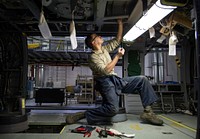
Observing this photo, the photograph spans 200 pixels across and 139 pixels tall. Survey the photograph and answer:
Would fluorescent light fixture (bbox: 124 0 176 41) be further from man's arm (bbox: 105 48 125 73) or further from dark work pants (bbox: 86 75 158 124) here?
dark work pants (bbox: 86 75 158 124)

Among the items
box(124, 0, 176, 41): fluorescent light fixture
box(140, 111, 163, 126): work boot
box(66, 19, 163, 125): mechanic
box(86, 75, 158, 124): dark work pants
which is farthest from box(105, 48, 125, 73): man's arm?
box(140, 111, 163, 126): work boot

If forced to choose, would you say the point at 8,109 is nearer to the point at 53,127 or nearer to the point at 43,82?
the point at 53,127

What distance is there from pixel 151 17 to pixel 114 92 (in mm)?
1133

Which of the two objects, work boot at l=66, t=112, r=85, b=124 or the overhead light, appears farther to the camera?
work boot at l=66, t=112, r=85, b=124

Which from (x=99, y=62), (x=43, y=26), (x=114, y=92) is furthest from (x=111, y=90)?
(x=43, y=26)

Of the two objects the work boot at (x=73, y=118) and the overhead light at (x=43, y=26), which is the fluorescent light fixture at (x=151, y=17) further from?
the work boot at (x=73, y=118)

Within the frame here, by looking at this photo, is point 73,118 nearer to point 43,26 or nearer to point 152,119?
point 152,119

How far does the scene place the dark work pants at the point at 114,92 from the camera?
2.45 metres

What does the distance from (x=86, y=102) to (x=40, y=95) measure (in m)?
2.36

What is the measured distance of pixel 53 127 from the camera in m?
3.03

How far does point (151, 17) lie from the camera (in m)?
2.18

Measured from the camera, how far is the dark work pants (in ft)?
8.05

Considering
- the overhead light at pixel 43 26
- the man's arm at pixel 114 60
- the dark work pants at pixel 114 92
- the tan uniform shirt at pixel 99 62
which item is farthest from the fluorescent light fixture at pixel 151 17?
the overhead light at pixel 43 26

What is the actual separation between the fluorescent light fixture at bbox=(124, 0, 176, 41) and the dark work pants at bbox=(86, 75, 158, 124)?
75cm
